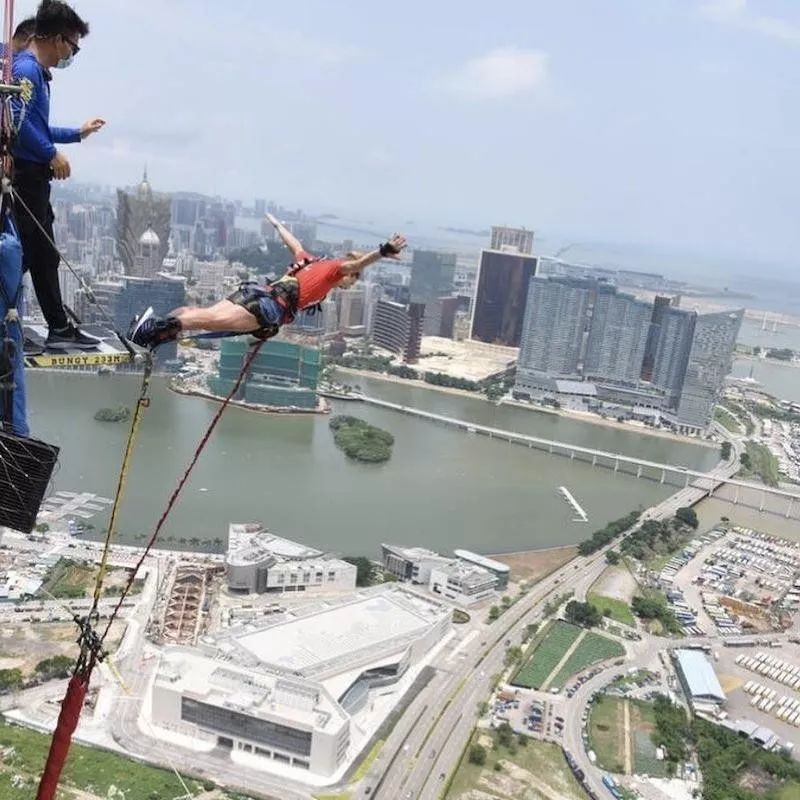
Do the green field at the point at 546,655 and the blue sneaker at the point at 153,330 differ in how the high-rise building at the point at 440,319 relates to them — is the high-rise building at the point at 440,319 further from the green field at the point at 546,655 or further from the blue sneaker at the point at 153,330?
the blue sneaker at the point at 153,330

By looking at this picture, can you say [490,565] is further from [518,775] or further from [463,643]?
[518,775]

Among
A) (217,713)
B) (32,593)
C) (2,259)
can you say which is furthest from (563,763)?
(2,259)

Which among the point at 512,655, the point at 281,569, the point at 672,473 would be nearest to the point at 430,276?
the point at 672,473

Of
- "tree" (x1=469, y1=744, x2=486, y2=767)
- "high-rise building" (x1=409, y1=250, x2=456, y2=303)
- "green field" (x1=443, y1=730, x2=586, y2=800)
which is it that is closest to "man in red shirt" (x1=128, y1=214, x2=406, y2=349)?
"green field" (x1=443, y1=730, x2=586, y2=800)

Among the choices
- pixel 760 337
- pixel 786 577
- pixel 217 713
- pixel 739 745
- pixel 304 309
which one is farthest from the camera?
pixel 760 337

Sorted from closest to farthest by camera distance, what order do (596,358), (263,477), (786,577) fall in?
(786,577)
(263,477)
(596,358)

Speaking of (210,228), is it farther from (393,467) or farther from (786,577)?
(786,577)
